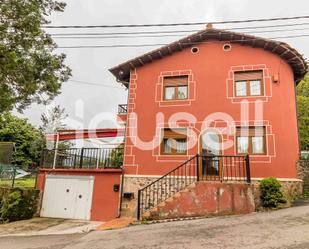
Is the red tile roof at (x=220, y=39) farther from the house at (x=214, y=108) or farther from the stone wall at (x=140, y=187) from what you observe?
the stone wall at (x=140, y=187)

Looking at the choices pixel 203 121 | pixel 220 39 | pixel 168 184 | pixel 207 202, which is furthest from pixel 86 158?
pixel 220 39

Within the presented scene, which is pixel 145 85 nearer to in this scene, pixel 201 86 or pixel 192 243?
pixel 201 86

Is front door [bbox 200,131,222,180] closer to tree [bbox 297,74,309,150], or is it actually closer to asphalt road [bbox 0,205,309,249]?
asphalt road [bbox 0,205,309,249]

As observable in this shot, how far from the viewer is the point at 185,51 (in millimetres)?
12297

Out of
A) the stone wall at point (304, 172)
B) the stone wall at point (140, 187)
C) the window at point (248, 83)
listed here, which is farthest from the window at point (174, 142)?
the stone wall at point (304, 172)

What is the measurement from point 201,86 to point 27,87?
23.0ft

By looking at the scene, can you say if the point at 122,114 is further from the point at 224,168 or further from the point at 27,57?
the point at 224,168

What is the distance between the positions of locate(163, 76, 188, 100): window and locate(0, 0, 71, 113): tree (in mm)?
4328

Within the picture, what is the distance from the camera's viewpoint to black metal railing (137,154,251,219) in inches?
403

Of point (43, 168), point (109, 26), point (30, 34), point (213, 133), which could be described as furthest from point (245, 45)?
point (43, 168)

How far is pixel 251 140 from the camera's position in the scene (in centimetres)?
1055

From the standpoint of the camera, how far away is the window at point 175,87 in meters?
11.9

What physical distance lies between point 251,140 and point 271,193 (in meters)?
2.29

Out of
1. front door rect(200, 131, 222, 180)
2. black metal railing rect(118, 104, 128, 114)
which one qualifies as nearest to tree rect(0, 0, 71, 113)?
black metal railing rect(118, 104, 128, 114)
